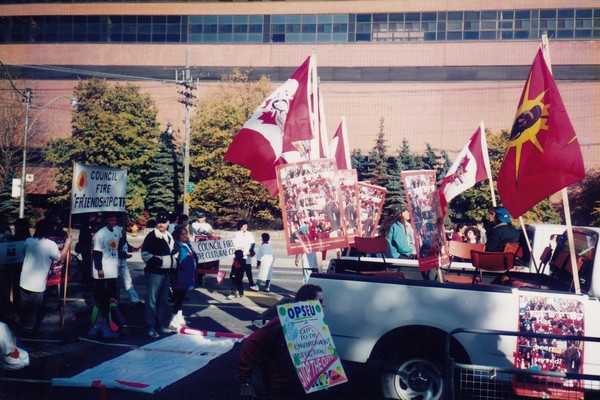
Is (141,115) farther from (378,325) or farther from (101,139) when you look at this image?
(378,325)

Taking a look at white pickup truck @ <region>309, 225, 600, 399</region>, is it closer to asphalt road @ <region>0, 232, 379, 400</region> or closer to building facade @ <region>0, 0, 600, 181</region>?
asphalt road @ <region>0, 232, 379, 400</region>

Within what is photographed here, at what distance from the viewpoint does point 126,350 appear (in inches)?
307

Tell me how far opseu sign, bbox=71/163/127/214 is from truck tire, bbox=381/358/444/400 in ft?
18.5

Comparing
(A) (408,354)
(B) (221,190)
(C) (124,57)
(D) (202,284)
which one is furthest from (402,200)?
(A) (408,354)

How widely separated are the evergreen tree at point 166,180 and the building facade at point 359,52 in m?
7.09

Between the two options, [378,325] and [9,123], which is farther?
[9,123]

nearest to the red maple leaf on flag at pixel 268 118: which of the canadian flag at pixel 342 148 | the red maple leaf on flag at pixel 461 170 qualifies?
the canadian flag at pixel 342 148

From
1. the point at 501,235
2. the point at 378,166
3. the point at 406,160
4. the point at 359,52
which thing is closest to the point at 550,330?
the point at 501,235

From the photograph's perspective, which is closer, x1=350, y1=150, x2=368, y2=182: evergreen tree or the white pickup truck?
the white pickup truck

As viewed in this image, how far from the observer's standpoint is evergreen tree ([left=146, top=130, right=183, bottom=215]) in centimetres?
3822

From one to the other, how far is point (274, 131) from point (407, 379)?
12.5ft

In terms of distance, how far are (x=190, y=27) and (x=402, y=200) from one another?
24.1 meters

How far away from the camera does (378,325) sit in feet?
18.5

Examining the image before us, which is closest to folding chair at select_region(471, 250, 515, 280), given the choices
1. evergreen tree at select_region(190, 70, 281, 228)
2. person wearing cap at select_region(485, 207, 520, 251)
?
person wearing cap at select_region(485, 207, 520, 251)
